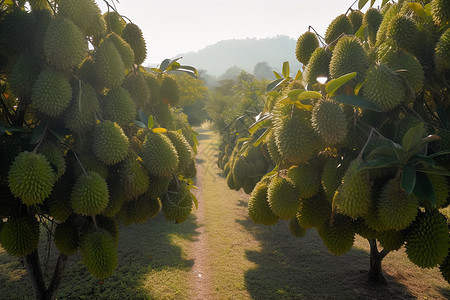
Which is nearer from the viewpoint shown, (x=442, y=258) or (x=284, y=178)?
(x=442, y=258)

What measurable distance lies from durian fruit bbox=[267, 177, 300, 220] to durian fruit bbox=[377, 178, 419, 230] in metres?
0.49

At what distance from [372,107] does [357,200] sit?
472 mm

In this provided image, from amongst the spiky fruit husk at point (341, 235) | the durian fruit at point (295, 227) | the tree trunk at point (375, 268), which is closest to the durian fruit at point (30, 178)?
the spiky fruit husk at point (341, 235)

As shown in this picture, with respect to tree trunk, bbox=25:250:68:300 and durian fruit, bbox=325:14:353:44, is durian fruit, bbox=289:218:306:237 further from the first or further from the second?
tree trunk, bbox=25:250:68:300

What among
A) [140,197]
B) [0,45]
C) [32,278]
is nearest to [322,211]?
[140,197]

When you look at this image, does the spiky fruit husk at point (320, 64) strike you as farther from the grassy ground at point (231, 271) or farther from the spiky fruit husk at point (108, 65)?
the grassy ground at point (231, 271)

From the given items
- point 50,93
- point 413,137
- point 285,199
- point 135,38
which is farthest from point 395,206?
point 135,38

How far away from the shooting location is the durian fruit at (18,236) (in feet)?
5.36

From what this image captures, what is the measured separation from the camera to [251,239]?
24.9 ft

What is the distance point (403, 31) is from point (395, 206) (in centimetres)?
105

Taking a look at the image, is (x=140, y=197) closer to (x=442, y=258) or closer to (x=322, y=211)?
(x=322, y=211)

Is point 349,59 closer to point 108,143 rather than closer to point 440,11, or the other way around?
point 440,11

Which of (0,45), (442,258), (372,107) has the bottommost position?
(442,258)

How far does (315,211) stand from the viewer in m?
1.80
